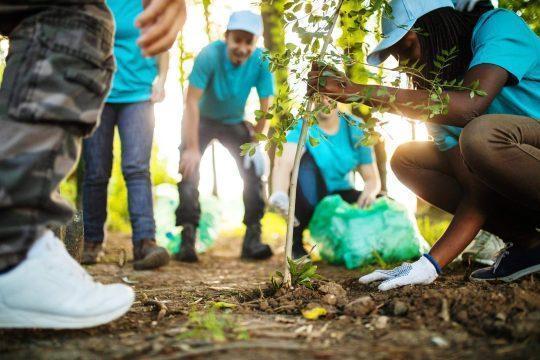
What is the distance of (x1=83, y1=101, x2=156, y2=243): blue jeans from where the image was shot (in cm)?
316

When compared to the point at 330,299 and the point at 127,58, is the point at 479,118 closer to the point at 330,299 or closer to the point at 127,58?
the point at 330,299

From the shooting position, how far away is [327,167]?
398cm

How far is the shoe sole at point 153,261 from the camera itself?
303 cm

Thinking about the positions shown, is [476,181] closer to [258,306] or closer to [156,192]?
[258,306]

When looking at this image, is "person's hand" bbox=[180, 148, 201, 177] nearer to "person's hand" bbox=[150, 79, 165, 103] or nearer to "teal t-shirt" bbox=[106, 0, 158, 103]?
"person's hand" bbox=[150, 79, 165, 103]

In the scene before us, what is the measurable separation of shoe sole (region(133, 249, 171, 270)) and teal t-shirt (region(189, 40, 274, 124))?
1413 millimetres

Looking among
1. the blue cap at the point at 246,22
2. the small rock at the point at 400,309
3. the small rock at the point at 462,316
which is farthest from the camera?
the blue cap at the point at 246,22

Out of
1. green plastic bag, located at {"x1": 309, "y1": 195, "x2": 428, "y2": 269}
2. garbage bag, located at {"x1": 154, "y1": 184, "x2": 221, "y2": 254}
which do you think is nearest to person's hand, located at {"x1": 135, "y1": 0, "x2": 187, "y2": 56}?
green plastic bag, located at {"x1": 309, "y1": 195, "x2": 428, "y2": 269}

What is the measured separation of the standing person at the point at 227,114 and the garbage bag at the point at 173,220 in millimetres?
501

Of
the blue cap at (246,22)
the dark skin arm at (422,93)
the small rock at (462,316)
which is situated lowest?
the small rock at (462,316)

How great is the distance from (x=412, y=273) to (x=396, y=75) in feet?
2.54

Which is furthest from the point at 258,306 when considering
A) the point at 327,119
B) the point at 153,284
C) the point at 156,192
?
the point at 156,192

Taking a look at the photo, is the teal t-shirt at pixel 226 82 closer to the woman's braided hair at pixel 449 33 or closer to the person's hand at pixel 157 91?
the person's hand at pixel 157 91

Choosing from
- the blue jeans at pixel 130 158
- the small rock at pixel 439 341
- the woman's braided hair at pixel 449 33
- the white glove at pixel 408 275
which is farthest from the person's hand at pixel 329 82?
the blue jeans at pixel 130 158
